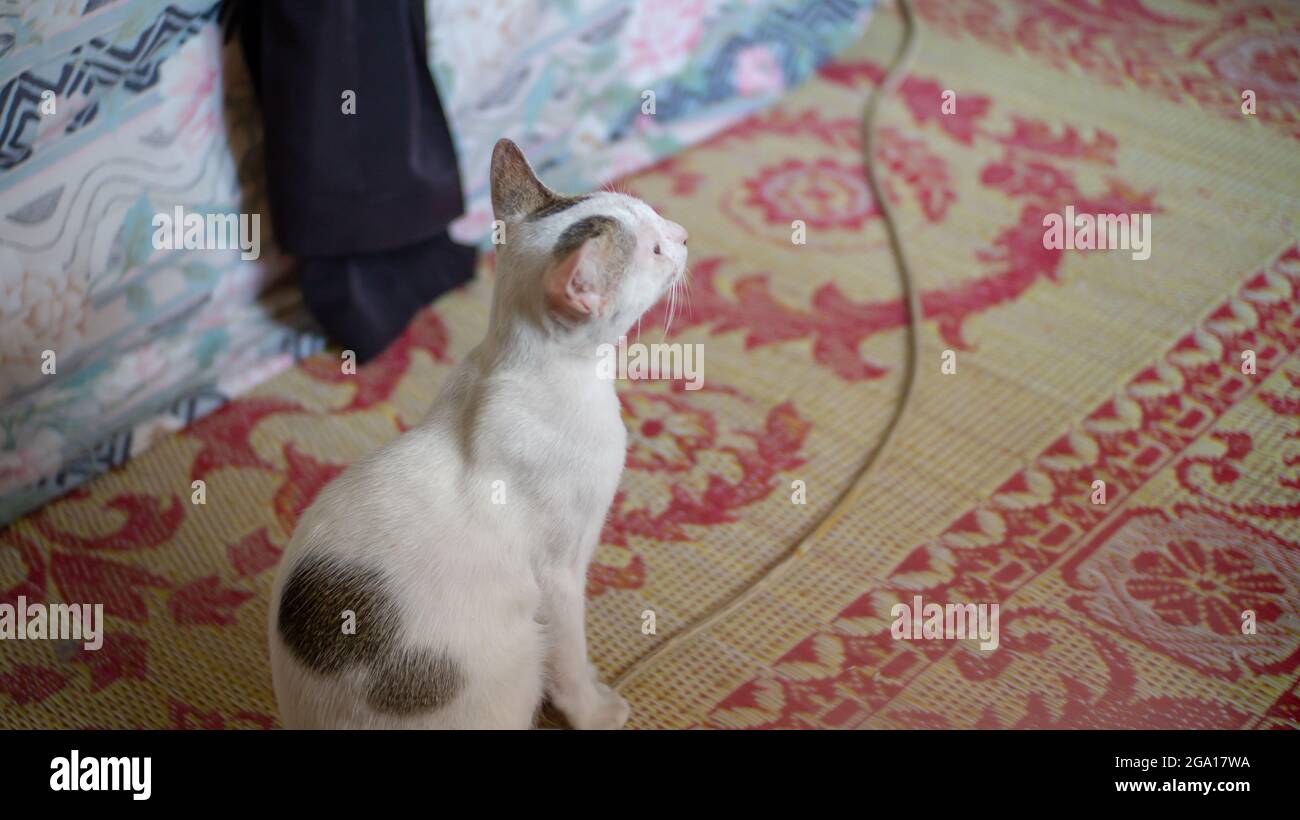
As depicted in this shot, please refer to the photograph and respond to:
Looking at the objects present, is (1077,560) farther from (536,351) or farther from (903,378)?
(536,351)

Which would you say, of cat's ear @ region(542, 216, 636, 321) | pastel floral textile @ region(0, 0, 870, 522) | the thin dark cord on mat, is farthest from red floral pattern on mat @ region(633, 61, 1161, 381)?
cat's ear @ region(542, 216, 636, 321)

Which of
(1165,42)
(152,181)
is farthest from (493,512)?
(1165,42)

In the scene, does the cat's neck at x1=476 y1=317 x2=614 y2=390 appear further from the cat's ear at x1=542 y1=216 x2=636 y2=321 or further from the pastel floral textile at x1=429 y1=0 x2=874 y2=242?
the pastel floral textile at x1=429 y1=0 x2=874 y2=242

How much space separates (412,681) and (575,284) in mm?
329

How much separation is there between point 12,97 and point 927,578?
1056 millimetres

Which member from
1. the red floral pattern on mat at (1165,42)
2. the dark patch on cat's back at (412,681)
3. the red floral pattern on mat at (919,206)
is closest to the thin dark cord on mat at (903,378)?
the red floral pattern on mat at (919,206)

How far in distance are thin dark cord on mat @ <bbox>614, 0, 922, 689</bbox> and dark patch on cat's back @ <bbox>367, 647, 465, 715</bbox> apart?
0.30 metres

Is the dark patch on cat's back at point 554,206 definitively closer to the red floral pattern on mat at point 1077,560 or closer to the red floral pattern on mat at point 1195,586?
the red floral pattern on mat at point 1077,560

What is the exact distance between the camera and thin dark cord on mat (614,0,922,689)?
128 cm

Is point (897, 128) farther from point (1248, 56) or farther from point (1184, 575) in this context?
point (1184, 575)

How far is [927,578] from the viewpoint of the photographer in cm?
133

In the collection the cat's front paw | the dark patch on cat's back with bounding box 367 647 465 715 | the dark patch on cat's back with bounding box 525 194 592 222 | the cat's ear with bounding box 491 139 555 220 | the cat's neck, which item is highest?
the cat's ear with bounding box 491 139 555 220

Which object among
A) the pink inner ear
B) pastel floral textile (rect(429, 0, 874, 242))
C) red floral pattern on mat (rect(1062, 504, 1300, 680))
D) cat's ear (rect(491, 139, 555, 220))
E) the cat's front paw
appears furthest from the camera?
pastel floral textile (rect(429, 0, 874, 242))
